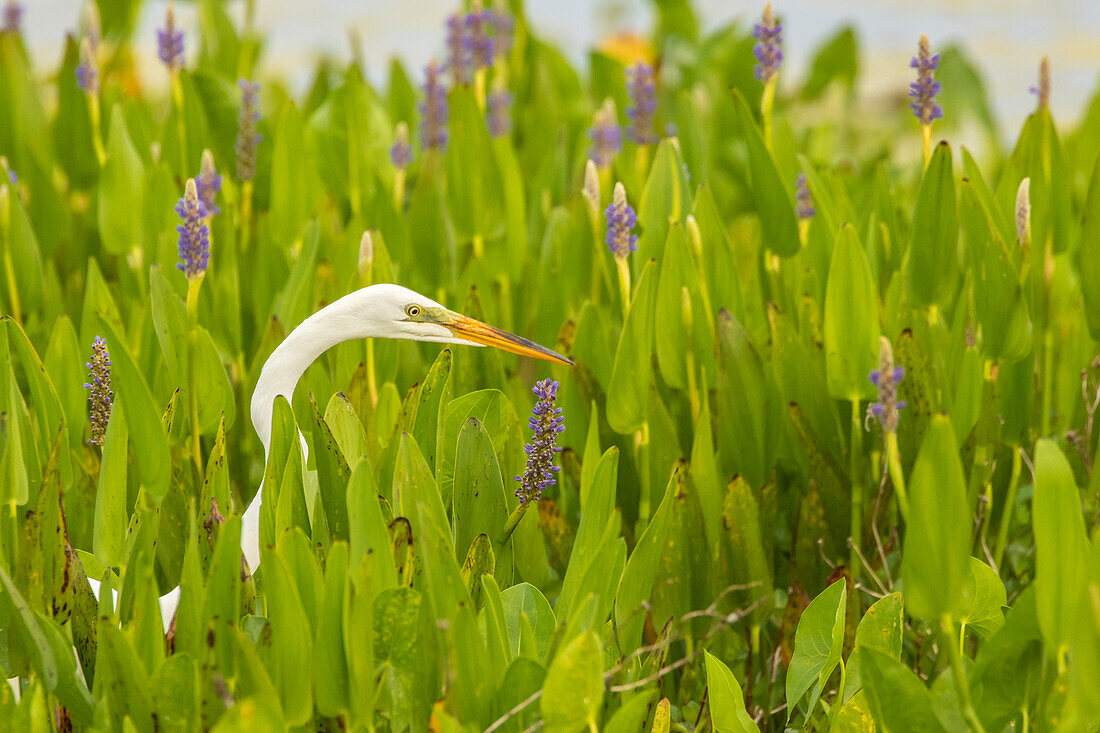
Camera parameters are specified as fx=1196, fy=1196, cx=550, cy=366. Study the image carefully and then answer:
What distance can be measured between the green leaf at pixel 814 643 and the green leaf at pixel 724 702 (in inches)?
4.1

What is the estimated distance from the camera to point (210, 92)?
127 inches

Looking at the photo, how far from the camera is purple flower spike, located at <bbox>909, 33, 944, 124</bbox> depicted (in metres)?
2.05

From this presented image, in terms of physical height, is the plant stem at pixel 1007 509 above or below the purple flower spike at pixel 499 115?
below

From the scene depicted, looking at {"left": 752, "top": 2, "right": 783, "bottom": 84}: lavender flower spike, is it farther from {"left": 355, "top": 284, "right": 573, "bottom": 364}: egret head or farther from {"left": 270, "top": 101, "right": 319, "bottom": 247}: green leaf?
{"left": 270, "top": 101, "right": 319, "bottom": 247}: green leaf

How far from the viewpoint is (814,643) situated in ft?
5.08

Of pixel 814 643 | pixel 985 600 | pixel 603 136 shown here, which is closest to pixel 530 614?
pixel 814 643

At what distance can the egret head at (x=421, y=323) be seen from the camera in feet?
5.76

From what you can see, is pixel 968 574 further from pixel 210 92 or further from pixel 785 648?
pixel 210 92

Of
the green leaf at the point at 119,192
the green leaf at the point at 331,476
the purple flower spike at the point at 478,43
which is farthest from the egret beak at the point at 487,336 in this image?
the purple flower spike at the point at 478,43

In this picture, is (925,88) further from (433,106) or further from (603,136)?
(433,106)

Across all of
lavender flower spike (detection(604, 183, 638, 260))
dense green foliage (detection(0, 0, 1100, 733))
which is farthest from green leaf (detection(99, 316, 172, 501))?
lavender flower spike (detection(604, 183, 638, 260))

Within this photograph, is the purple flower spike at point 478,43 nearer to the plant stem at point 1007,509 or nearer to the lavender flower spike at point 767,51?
the lavender flower spike at point 767,51

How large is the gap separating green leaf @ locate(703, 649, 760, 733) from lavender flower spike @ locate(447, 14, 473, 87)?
1942 millimetres

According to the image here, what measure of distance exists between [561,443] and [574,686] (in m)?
0.86
